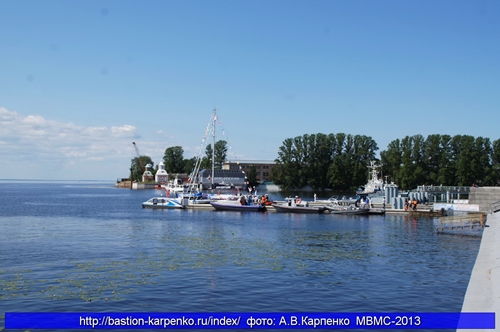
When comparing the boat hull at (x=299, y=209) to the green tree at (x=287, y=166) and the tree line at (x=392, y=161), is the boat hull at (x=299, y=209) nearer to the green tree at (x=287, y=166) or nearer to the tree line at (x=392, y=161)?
the tree line at (x=392, y=161)

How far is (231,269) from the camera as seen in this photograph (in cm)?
2681

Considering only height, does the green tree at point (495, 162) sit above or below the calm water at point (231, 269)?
Result: above

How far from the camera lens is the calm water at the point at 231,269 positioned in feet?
65.6

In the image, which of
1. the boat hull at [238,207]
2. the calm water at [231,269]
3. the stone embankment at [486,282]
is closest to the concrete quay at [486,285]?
the stone embankment at [486,282]

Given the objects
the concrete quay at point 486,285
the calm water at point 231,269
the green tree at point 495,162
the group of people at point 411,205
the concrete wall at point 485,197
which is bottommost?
the calm water at point 231,269

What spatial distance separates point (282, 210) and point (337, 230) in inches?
967

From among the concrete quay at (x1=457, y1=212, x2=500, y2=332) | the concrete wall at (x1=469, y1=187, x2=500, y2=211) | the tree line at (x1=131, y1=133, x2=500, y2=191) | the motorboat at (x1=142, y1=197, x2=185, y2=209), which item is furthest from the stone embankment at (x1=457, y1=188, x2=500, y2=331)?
the tree line at (x1=131, y1=133, x2=500, y2=191)

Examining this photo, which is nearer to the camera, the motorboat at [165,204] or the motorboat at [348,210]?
the motorboat at [348,210]

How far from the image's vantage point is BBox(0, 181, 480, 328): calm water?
65.6 ft

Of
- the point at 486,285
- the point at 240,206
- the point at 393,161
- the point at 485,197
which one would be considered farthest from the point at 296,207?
the point at 393,161

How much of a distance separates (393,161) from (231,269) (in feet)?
435

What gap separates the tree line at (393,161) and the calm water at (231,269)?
104 metres

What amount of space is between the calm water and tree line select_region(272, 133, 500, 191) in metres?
104

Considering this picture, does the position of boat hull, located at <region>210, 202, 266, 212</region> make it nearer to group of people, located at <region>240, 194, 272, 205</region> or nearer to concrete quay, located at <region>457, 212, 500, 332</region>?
group of people, located at <region>240, 194, 272, 205</region>
